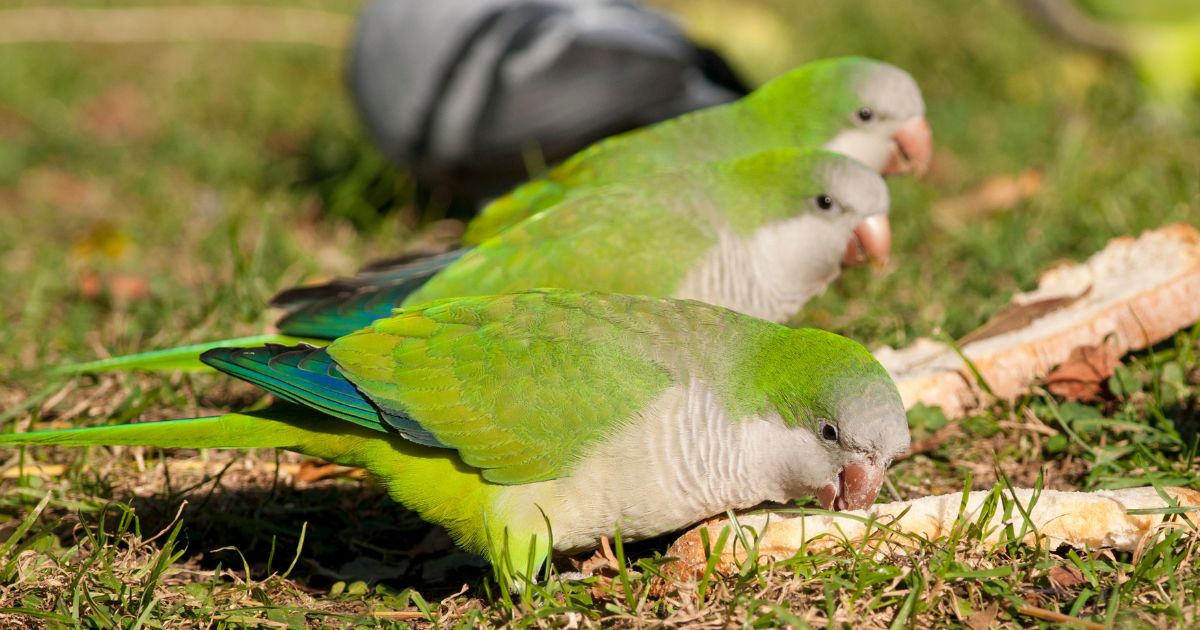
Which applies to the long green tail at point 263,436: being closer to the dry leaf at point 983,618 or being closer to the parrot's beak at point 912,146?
the dry leaf at point 983,618

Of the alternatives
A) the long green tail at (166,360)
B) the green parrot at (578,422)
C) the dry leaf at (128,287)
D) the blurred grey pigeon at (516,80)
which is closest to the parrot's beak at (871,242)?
the green parrot at (578,422)

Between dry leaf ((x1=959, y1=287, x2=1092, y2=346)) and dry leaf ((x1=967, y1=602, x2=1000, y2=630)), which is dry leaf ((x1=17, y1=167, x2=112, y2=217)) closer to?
dry leaf ((x1=959, y1=287, x2=1092, y2=346))

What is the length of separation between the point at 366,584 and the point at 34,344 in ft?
6.63

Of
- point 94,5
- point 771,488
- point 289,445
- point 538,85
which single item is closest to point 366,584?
point 289,445

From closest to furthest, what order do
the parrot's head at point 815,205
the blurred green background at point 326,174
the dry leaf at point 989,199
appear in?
the parrot's head at point 815,205, the blurred green background at point 326,174, the dry leaf at point 989,199

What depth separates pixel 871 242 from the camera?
364 centimetres

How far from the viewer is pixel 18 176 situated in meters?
6.35

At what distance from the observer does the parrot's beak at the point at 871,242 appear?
3631 millimetres

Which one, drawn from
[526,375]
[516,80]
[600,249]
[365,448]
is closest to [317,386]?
[365,448]

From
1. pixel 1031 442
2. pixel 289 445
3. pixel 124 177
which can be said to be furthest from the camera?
pixel 124 177

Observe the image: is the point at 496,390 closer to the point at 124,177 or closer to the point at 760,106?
the point at 760,106

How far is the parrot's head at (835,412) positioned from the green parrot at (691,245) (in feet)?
2.56

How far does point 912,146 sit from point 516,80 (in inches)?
77.4

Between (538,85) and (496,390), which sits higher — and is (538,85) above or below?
above
